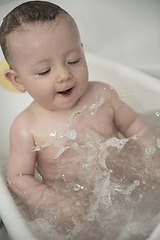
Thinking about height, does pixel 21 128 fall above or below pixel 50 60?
below

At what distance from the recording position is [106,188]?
30.7 inches

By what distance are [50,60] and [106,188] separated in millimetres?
383

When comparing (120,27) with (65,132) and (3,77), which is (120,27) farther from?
(65,132)

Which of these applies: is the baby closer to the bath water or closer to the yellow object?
the bath water

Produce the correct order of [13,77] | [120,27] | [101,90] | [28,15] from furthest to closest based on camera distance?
[120,27] → [101,90] → [13,77] → [28,15]

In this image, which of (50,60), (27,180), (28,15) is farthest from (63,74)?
(27,180)

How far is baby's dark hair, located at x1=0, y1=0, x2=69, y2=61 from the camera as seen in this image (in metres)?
0.70

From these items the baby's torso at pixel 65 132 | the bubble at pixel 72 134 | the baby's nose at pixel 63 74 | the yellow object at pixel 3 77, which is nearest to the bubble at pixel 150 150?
the baby's torso at pixel 65 132

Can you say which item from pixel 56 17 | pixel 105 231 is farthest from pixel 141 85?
pixel 105 231

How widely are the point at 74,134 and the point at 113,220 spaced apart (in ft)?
0.94

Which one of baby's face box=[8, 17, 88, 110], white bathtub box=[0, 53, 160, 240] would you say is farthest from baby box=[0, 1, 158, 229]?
white bathtub box=[0, 53, 160, 240]

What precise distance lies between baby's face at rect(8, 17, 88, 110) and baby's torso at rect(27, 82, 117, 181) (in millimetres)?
96

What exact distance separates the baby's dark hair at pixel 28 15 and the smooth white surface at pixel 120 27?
24.3 inches

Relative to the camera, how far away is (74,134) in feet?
2.85
